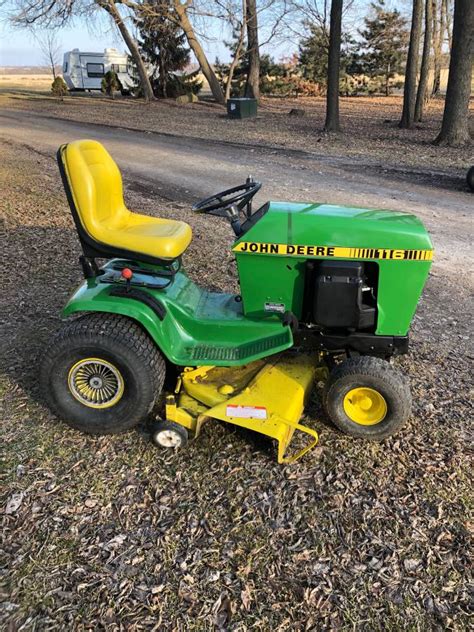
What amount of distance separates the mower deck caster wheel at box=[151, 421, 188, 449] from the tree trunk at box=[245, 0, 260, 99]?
2443cm

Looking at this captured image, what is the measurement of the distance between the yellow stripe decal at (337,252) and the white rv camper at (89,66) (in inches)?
1435

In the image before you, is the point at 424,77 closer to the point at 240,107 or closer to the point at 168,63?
the point at 240,107

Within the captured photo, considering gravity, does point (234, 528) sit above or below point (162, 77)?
below

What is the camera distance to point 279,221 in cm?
299

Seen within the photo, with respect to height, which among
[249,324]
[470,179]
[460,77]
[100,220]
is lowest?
[470,179]

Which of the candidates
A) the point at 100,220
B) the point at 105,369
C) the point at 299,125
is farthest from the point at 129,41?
the point at 105,369

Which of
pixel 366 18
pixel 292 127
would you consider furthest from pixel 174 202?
pixel 366 18

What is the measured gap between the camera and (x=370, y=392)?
3.02 m

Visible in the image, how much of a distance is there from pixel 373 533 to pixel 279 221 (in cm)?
163

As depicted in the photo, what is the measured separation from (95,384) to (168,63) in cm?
3208

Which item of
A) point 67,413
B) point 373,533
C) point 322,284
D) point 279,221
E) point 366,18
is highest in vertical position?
point 366,18

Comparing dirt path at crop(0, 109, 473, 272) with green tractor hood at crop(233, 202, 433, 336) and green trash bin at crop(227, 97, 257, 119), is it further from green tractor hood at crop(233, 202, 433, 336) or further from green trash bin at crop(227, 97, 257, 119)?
green trash bin at crop(227, 97, 257, 119)

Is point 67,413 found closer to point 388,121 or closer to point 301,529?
point 301,529

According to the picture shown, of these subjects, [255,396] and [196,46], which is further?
[196,46]
